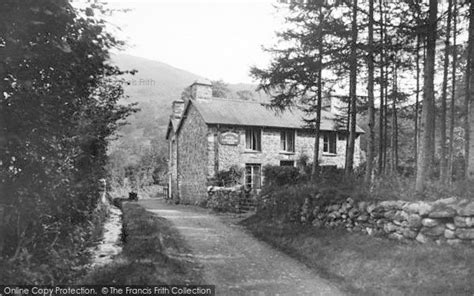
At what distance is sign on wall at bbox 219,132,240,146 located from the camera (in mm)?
24609

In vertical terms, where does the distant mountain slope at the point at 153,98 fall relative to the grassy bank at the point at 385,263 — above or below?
above

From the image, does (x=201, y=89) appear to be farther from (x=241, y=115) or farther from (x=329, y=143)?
(x=329, y=143)

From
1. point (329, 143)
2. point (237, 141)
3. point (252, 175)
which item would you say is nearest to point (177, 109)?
point (237, 141)

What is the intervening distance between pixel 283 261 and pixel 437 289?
3557mm

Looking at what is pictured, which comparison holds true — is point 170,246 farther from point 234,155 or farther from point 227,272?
point 234,155

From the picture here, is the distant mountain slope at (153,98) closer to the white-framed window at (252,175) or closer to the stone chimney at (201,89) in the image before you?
the stone chimney at (201,89)

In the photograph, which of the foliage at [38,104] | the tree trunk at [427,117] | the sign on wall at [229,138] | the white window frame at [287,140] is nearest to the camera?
the foliage at [38,104]

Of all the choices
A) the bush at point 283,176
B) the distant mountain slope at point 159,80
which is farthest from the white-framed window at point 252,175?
the distant mountain slope at point 159,80

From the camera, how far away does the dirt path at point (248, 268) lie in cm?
660

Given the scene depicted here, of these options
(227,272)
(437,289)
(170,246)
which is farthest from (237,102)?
(437,289)

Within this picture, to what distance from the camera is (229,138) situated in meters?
24.8

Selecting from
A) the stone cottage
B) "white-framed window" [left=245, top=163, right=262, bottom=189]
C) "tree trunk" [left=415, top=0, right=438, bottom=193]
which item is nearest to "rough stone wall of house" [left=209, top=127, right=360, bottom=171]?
the stone cottage

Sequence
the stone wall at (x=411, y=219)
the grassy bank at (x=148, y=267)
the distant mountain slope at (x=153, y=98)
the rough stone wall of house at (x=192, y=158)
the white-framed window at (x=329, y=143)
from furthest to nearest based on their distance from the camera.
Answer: the distant mountain slope at (x=153, y=98), the white-framed window at (x=329, y=143), the rough stone wall of house at (x=192, y=158), the stone wall at (x=411, y=219), the grassy bank at (x=148, y=267)

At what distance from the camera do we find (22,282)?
13.4 ft
